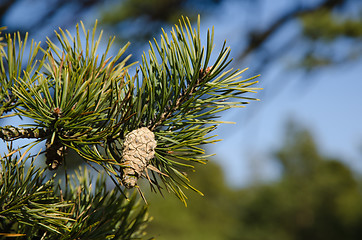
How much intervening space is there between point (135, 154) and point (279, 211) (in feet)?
39.5

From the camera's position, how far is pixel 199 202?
1105cm

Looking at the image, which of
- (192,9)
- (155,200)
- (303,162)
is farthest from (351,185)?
(192,9)

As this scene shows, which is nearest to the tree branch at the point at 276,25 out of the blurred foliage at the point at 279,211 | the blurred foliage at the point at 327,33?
the blurred foliage at the point at 327,33

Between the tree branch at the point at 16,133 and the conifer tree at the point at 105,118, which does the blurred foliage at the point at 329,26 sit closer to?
the conifer tree at the point at 105,118

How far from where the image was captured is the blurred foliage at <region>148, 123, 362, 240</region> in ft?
31.7

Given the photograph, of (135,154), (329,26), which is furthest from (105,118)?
(329,26)

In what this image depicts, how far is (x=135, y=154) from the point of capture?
31 cm

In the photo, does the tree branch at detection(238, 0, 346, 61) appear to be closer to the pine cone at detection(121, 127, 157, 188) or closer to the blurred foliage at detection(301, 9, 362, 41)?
the blurred foliage at detection(301, 9, 362, 41)

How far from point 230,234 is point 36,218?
11657mm

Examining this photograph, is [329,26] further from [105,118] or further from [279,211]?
[279,211]

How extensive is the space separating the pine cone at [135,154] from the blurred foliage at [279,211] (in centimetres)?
910

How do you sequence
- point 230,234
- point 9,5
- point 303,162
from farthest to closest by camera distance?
point 303,162, point 230,234, point 9,5

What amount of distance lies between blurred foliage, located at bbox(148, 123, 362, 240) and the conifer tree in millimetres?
9059

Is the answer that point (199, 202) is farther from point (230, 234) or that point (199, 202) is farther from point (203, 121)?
point (203, 121)
